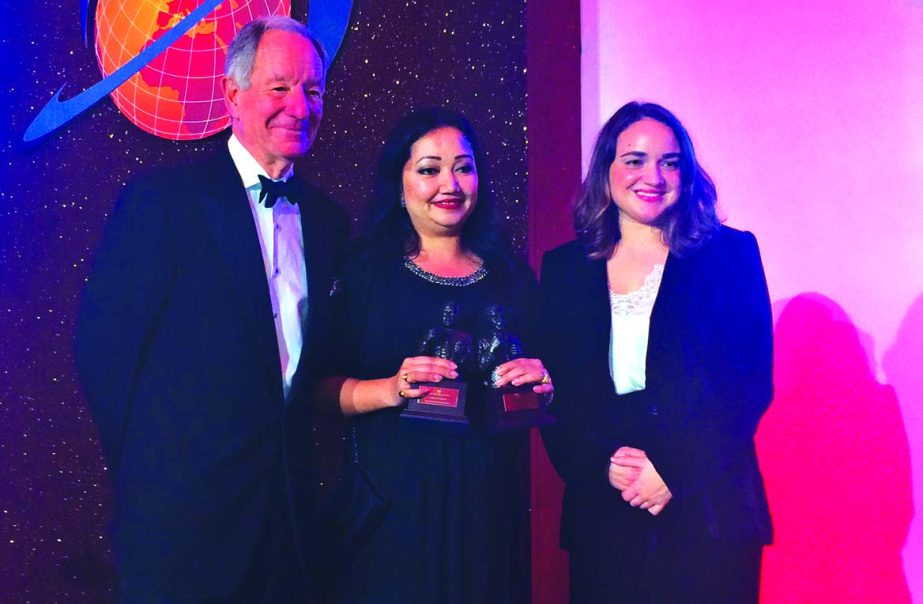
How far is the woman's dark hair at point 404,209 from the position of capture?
75.3 inches

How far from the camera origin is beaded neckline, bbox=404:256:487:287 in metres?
1.85

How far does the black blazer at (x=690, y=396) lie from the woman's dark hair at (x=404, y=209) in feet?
0.96

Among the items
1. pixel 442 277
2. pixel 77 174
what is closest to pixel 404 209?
pixel 442 277

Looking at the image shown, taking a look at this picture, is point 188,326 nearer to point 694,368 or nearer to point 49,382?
point 694,368

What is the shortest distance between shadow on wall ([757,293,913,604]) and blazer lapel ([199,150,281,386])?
6.54ft

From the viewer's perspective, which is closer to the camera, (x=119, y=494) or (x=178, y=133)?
(x=119, y=494)

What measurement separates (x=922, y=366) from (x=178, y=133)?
2.67 metres

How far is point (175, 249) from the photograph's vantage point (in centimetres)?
159

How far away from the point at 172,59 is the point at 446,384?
1737mm

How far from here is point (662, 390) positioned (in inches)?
73.8

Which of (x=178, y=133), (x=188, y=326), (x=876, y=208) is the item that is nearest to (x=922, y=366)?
(x=876, y=208)

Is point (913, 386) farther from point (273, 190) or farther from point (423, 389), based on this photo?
point (273, 190)

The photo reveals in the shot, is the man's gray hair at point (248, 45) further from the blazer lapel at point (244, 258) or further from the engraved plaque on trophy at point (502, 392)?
the engraved plaque on trophy at point (502, 392)

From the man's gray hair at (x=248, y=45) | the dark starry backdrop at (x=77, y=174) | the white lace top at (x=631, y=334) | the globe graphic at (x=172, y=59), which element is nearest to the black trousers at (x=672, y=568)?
the white lace top at (x=631, y=334)
